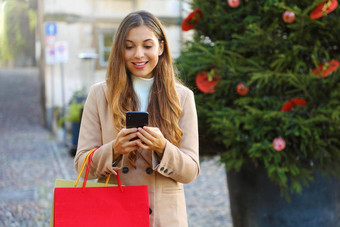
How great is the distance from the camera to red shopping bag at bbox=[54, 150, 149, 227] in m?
1.76

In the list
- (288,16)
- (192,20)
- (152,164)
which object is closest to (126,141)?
(152,164)

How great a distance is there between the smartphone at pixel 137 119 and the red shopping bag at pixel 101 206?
9.2 inches

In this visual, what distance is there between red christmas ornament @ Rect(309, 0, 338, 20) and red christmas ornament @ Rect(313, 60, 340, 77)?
312mm

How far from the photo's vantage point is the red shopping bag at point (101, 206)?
1756 mm

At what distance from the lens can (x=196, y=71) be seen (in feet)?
11.4

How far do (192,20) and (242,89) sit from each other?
71 cm

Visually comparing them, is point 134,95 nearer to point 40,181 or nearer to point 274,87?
point 274,87

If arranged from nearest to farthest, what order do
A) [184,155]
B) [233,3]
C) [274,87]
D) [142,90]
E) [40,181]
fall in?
[184,155] < [142,90] < [274,87] < [233,3] < [40,181]

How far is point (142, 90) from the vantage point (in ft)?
6.70

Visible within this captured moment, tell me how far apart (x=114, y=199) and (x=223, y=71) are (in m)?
1.80

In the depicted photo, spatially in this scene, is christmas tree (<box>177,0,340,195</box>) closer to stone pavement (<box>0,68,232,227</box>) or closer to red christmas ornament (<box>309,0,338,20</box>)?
red christmas ornament (<box>309,0,338,20</box>)

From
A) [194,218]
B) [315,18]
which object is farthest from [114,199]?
[194,218]

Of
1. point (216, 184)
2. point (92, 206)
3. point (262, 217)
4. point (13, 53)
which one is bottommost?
point (13, 53)

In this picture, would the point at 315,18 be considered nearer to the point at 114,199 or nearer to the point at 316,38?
the point at 316,38
